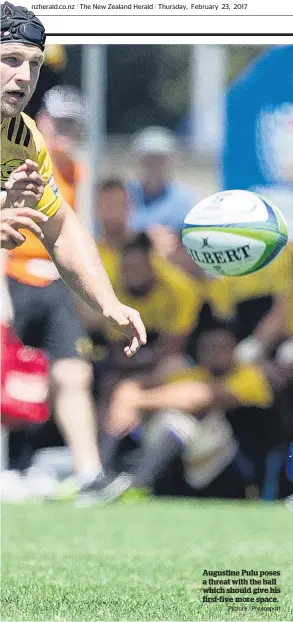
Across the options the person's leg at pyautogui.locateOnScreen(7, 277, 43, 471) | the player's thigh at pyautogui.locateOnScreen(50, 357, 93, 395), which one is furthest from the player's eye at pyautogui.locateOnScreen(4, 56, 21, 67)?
the player's thigh at pyautogui.locateOnScreen(50, 357, 93, 395)

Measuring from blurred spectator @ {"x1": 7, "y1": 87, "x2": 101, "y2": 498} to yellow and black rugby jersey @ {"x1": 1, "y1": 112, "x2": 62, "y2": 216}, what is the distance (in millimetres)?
2775

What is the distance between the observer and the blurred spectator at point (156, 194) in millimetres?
7398

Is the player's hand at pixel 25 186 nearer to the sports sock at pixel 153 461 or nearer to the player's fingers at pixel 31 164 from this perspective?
the player's fingers at pixel 31 164

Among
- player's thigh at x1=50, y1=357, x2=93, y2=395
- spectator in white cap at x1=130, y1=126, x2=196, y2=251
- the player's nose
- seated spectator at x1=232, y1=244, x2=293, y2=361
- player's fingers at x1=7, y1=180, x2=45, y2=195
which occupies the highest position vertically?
the player's nose

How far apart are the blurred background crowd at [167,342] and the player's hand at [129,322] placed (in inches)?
112

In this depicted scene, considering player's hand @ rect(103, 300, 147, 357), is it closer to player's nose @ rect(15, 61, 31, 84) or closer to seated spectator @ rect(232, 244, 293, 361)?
player's nose @ rect(15, 61, 31, 84)

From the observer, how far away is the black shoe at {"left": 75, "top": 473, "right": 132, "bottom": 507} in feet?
22.5

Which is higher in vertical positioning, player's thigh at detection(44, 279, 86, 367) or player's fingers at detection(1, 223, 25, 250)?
player's fingers at detection(1, 223, 25, 250)

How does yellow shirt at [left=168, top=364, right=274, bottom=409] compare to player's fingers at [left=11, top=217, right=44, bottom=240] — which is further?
yellow shirt at [left=168, top=364, right=274, bottom=409]

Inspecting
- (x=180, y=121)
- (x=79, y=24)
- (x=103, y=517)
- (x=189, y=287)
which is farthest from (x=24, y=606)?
(x=180, y=121)

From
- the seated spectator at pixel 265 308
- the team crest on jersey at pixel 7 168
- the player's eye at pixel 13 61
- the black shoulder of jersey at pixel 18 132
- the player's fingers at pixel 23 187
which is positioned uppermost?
the player's eye at pixel 13 61

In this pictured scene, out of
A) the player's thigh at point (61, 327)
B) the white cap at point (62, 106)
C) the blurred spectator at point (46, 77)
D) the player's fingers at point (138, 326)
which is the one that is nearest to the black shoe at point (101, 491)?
the player's thigh at point (61, 327)

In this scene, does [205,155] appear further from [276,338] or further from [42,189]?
[42,189]

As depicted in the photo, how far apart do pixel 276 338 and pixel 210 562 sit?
2.83m
